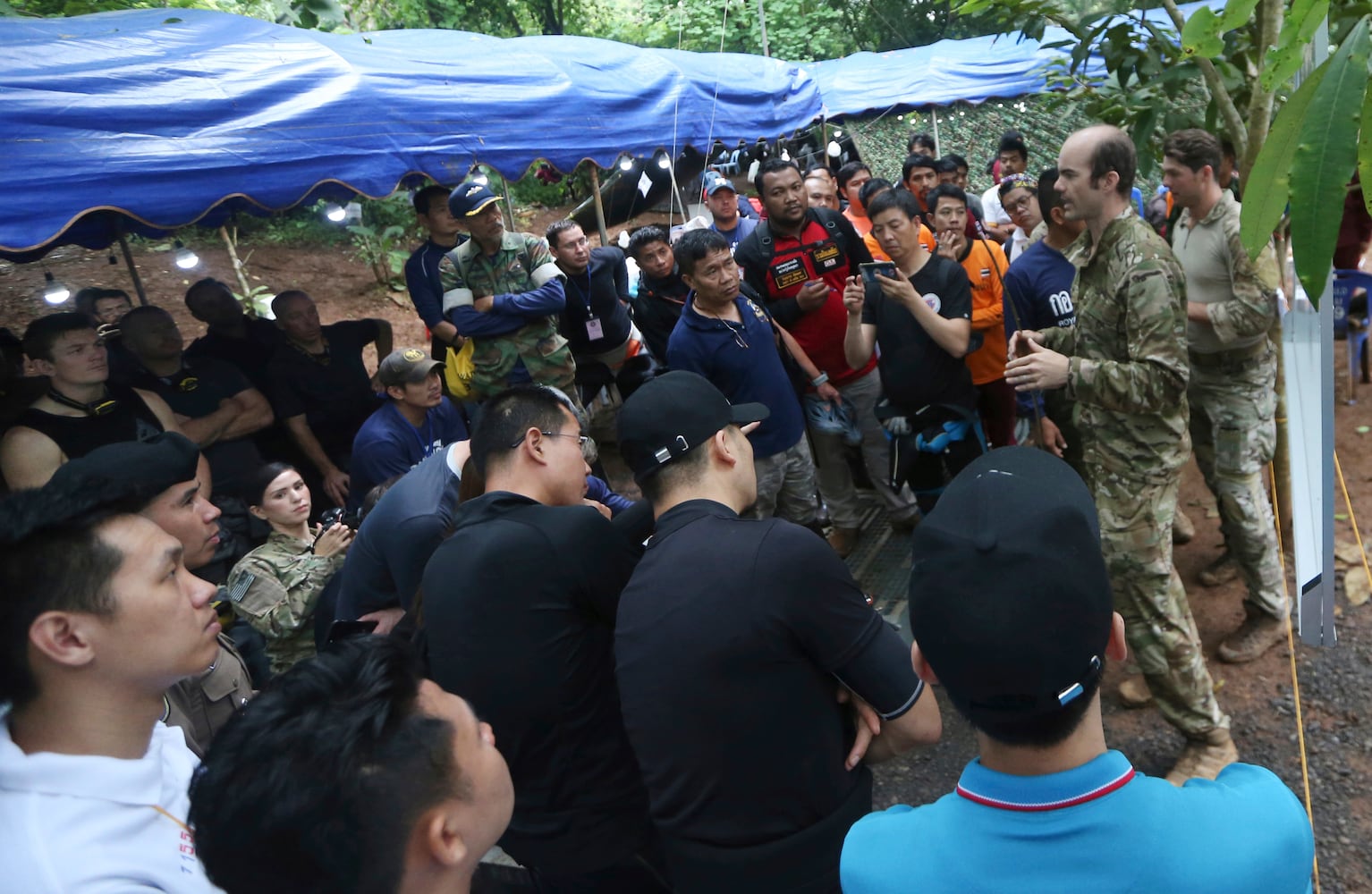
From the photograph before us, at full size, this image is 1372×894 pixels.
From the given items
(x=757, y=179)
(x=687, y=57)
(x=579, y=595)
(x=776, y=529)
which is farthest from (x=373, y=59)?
(x=776, y=529)

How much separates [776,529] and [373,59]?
4.47 m

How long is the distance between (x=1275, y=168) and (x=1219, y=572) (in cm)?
359

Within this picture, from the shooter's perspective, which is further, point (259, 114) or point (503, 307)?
point (503, 307)

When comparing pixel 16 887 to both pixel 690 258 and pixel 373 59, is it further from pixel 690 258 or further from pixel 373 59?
pixel 373 59

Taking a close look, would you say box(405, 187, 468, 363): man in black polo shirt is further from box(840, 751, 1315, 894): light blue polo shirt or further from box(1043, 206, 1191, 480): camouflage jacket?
box(840, 751, 1315, 894): light blue polo shirt

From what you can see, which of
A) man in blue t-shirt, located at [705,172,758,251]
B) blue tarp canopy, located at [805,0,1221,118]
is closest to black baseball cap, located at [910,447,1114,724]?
man in blue t-shirt, located at [705,172,758,251]

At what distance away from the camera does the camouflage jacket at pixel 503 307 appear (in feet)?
16.3

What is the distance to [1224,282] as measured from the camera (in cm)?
352

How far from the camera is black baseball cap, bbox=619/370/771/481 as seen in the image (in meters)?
2.08

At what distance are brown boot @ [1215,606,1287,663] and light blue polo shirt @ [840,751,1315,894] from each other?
2914 millimetres

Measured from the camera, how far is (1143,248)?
8.75 feet

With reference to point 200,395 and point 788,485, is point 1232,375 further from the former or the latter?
point 200,395

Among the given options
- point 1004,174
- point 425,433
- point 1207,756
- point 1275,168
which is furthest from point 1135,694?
point 1004,174

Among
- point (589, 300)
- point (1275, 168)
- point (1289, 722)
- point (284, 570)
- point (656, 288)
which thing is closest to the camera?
point (1275, 168)
